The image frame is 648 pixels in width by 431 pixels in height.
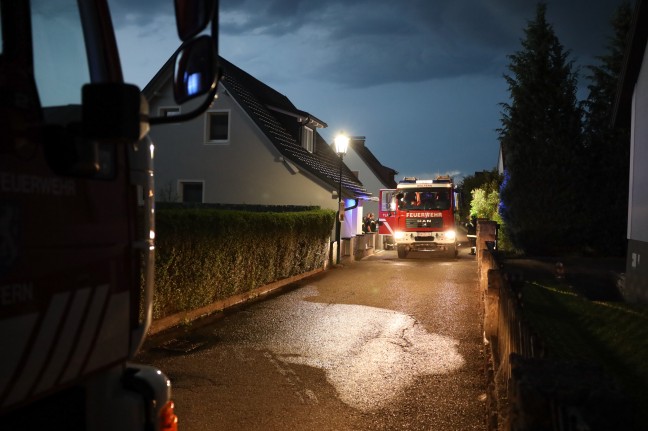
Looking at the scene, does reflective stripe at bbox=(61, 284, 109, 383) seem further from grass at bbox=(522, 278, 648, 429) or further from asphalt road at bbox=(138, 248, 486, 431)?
grass at bbox=(522, 278, 648, 429)

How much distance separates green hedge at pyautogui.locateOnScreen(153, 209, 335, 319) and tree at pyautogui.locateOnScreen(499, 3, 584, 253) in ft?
39.0

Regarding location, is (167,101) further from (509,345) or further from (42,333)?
(42,333)

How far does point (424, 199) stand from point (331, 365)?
18.9m

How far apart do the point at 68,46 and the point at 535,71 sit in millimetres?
25513

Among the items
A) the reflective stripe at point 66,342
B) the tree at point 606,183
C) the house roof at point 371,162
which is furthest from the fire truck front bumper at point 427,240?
the house roof at point 371,162

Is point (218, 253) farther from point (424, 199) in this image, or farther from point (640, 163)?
point (424, 199)

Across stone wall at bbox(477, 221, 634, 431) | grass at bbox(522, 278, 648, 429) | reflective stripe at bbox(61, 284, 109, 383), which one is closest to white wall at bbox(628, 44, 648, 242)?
grass at bbox(522, 278, 648, 429)

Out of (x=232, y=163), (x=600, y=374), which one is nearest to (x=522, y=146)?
(x=232, y=163)

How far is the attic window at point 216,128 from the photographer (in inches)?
974

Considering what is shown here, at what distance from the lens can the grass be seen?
23.2 feet

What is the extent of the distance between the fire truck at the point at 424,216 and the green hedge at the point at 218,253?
9.44 m

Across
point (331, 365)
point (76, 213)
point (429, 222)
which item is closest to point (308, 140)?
point (429, 222)

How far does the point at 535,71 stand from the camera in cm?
2531

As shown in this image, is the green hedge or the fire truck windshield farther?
the fire truck windshield
